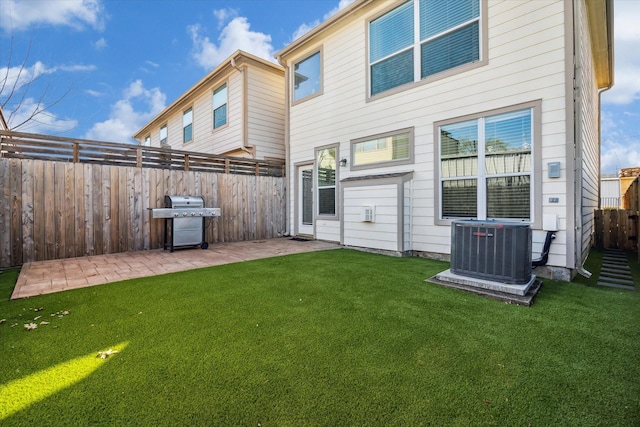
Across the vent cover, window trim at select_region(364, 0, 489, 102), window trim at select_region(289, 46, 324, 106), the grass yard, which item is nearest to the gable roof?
window trim at select_region(289, 46, 324, 106)

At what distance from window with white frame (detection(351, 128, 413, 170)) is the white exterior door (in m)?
1.66

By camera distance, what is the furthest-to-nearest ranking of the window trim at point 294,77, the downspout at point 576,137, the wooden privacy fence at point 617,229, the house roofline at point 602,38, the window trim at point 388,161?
1. the window trim at point 294,77
2. the wooden privacy fence at point 617,229
3. the window trim at point 388,161
4. the house roofline at point 602,38
5. the downspout at point 576,137

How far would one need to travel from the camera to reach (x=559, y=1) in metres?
3.84

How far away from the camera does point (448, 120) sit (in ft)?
16.1

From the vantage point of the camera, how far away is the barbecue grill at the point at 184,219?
18.8ft

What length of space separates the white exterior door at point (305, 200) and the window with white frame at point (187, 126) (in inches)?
247

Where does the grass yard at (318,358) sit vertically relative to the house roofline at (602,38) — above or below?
below

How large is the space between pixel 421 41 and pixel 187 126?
32.3ft

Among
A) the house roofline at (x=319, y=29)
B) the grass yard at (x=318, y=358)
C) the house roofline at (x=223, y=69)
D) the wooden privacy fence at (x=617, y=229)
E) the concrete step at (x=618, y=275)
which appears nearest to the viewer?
the grass yard at (x=318, y=358)

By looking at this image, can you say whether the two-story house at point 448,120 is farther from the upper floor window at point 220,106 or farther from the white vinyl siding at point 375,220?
the upper floor window at point 220,106

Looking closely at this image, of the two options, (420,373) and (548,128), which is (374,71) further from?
(420,373)

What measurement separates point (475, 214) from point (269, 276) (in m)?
3.42

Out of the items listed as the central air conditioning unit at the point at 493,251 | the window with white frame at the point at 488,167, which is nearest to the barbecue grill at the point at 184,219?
the window with white frame at the point at 488,167

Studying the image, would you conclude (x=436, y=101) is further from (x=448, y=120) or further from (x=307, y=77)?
(x=307, y=77)
